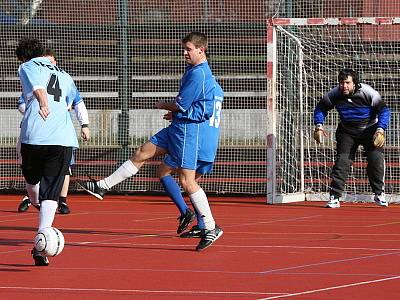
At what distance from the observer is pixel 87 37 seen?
2022cm

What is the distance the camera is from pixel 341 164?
53.7ft

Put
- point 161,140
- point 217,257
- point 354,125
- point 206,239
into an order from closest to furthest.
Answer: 1. point 217,257
2. point 206,239
3. point 161,140
4. point 354,125

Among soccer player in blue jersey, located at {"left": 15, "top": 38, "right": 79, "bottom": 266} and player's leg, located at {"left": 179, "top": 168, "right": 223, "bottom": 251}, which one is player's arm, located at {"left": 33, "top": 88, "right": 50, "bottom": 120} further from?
player's leg, located at {"left": 179, "top": 168, "right": 223, "bottom": 251}

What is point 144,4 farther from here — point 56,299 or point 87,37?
point 56,299

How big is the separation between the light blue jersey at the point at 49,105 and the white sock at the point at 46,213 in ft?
1.60

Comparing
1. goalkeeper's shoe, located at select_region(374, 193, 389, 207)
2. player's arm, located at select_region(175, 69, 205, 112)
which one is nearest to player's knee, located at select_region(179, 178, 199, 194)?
player's arm, located at select_region(175, 69, 205, 112)

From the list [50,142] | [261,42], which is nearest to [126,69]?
[261,42]

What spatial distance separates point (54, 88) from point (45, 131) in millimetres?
400

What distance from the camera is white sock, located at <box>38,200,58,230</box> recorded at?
31.8 ft

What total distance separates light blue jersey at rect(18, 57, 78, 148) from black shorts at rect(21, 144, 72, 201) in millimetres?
59

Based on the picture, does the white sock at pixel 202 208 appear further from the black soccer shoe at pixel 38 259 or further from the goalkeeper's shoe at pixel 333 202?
the goalkeeper's shoe at pixel 333 202

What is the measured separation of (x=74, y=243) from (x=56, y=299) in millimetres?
3686

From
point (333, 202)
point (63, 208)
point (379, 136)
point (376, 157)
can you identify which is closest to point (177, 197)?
point (63, 208)

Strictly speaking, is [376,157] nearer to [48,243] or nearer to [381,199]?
[381,199]
